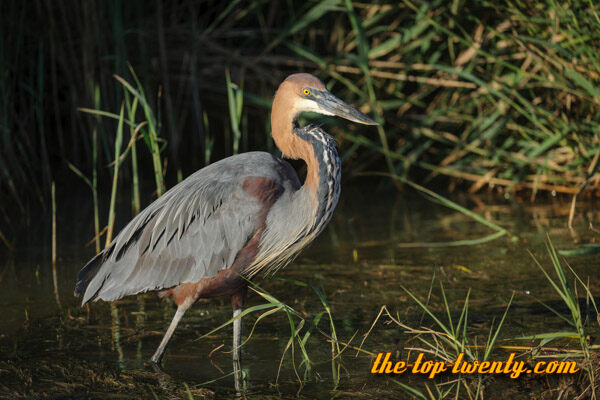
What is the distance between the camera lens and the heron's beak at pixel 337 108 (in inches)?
176

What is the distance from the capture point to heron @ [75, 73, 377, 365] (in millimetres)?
4430

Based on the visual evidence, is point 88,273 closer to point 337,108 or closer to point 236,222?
point 236,222

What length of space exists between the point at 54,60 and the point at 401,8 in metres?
3.45

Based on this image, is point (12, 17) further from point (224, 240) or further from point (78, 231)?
point (224, 240)

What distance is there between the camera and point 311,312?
498 centimetres

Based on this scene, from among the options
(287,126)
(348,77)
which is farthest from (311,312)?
(348,77)

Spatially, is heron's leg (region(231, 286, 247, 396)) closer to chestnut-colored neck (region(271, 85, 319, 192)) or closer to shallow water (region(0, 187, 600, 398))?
shallow water (region(0, 187, 600, 398))

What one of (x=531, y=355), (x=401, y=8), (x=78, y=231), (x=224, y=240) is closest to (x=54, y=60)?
(x=78, y=231)

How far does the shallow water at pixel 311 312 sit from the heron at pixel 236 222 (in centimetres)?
27

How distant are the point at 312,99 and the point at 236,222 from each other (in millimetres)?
814

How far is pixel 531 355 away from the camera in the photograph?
12.5 ft

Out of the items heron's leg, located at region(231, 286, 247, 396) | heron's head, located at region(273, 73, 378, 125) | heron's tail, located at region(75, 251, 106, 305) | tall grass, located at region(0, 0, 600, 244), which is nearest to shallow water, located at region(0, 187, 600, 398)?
heron's leg, located at region(231, 286, 247, 396)

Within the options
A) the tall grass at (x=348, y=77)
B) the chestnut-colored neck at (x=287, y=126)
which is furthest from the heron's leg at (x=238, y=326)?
the tall grass at (x=348, y=77)

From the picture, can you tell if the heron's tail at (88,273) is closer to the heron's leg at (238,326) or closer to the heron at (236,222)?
the heron at (236,222)
